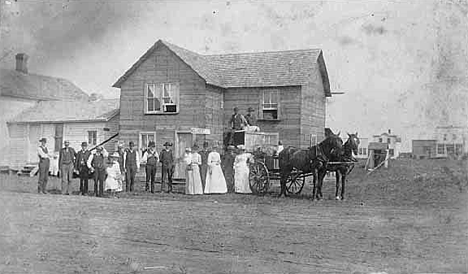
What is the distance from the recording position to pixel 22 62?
890 centimetres

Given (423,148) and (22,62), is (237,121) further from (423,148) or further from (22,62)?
(22,62)

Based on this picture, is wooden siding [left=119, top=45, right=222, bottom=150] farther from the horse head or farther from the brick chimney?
the horse head

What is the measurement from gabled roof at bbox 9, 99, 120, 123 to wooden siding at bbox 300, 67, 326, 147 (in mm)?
3900

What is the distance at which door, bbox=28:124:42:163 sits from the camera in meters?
10.4

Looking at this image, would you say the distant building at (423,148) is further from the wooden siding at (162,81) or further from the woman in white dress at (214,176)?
the woman in white dress at (214,176)

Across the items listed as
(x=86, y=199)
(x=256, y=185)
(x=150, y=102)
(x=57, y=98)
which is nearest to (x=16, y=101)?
(x=57, y=98)

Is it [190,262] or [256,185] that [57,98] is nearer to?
[190,262]

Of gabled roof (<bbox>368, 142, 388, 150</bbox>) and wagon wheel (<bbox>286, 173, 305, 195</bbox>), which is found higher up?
gabled roof (<bbox>368, 142, 388, 150</bbox>)

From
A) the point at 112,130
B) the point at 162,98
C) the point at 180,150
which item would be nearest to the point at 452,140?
the point at 162,98

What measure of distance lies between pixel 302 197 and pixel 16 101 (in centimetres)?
663

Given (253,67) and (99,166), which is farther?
(99,166)

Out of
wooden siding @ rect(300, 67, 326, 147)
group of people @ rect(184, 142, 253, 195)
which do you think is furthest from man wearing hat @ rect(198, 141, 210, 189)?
wooden siding @ rect(300, 67, 326, 147)

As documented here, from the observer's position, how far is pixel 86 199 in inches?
489

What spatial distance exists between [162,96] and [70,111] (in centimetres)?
175
